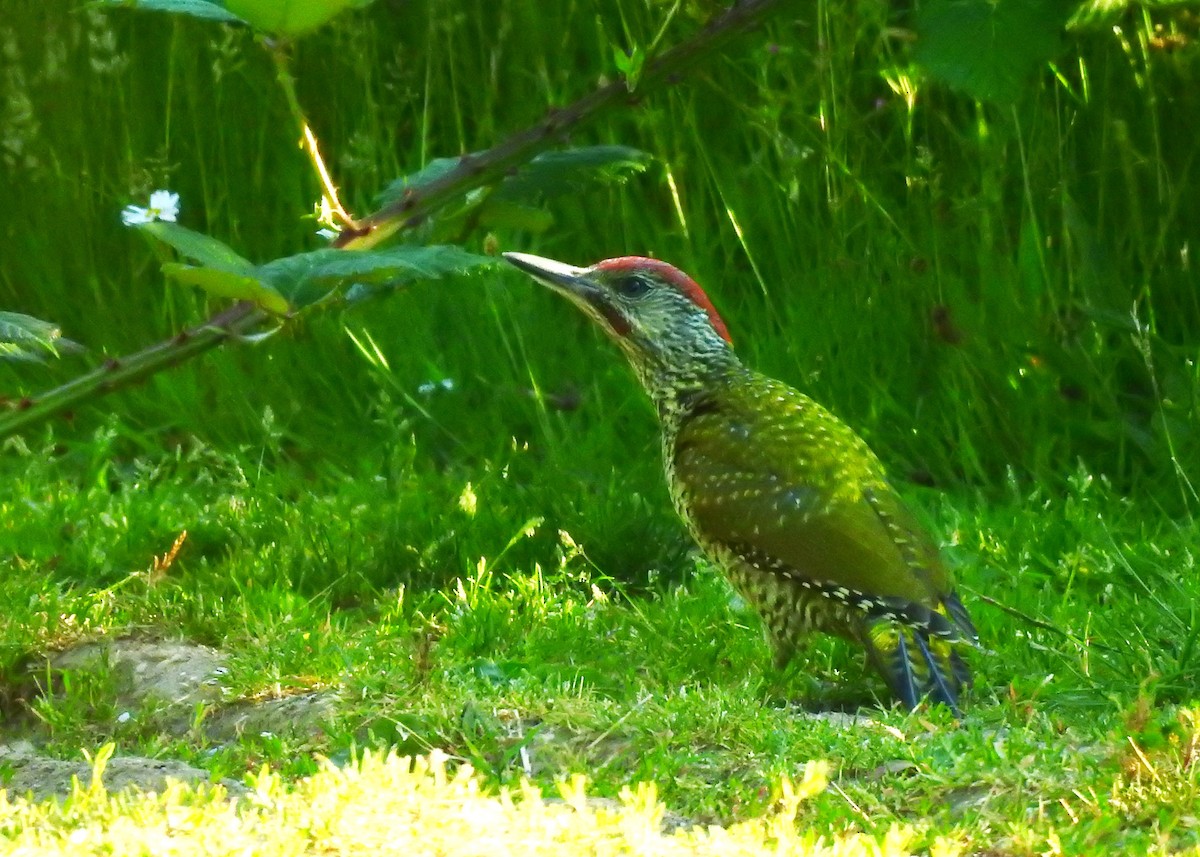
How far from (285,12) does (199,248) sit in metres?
0.49

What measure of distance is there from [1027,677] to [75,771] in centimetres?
206

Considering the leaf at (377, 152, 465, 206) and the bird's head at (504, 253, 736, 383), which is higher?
the leaf at (377, 152, 465, 206)

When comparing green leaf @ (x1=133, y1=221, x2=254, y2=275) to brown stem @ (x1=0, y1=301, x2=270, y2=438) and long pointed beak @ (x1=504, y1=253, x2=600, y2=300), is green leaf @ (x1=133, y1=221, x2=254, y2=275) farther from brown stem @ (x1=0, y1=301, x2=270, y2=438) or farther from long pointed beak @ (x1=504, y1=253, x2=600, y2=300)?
long pointed beak @ (x1=504, y1=253, x2=600, y2=300)

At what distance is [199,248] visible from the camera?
10.7 ft

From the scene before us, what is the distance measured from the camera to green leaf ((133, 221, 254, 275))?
10.6ft

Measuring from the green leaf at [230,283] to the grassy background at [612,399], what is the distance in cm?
17

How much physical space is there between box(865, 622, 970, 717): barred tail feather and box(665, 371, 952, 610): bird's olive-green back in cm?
11

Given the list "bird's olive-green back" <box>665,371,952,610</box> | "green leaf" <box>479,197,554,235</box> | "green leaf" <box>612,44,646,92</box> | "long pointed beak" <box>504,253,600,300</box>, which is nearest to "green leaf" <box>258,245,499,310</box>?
"green leaf" <box>479,197,554,235</box>

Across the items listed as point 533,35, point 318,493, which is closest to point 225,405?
point 318,493

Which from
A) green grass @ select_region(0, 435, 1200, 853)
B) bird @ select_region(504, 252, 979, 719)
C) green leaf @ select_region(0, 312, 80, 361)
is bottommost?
green grass @ select_region(0, 435, 1200, 853)

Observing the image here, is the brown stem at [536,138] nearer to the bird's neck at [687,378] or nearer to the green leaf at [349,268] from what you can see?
the green leaf at [349,268]

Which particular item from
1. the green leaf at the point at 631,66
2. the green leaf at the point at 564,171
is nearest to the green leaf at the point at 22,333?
the green leaf at the point at 564,171

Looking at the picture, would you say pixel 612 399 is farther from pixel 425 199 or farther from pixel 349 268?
pixel 349 268

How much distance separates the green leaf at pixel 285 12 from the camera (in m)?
3.40
